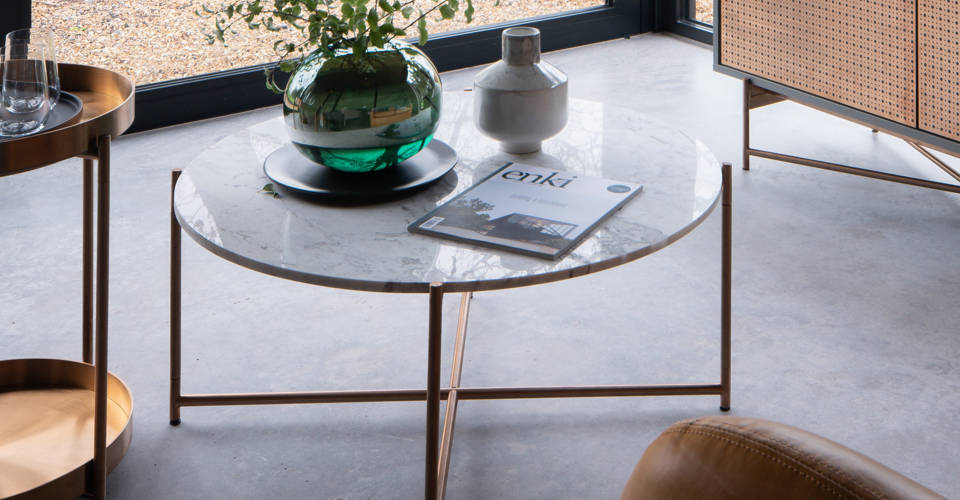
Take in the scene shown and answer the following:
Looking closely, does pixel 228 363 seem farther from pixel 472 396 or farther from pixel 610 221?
pixel 610 221

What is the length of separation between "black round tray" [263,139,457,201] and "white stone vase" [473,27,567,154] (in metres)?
0.10

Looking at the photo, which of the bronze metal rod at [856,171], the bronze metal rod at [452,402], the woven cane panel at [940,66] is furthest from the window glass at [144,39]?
the bronze metal rod at [452,402]

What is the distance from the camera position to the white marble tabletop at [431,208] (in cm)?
143

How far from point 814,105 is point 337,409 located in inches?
63.3

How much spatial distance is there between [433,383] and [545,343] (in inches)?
31.8

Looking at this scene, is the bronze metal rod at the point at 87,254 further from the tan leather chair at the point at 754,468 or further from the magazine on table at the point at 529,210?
the tan leather chair at the point at 754,468

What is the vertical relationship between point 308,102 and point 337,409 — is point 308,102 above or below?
above

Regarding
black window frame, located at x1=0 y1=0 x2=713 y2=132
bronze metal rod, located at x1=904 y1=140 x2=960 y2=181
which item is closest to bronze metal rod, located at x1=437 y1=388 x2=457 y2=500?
bronze metal rod, located at x1=904 y1=140 x2=960 y2=181

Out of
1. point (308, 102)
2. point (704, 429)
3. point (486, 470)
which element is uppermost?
point (308, 102)

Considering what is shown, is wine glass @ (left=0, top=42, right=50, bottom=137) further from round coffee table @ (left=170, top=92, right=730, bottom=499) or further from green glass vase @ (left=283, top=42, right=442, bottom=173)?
green glass vase @ (left=283, top=42, right=442, bottom=173)

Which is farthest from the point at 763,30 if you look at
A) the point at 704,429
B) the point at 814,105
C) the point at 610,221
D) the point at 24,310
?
the point at 704,429

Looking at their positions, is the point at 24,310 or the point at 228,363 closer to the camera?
the point at 228,363

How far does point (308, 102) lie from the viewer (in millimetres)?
1635

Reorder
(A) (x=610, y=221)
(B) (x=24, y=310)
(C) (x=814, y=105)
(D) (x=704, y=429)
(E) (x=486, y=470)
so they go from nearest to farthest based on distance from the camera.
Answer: (D) (x=704, y=429)
(A) (x=610, y=221)
(E) (x=486, y=470)
(B) (x=24, y=310)
(C) (x=814, y=105)
